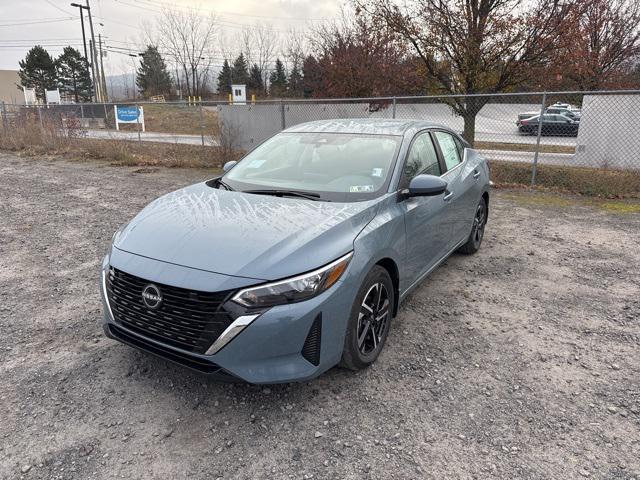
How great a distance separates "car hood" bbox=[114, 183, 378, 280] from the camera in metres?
2.42

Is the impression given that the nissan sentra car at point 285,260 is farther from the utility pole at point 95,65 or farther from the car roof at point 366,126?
the utility pole at point 95,65

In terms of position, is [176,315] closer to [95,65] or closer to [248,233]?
[248,233]

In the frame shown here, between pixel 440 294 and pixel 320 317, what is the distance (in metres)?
2.14

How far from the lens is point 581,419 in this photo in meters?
2.55

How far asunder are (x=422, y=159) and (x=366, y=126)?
60 centimetres

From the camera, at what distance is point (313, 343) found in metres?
2.42

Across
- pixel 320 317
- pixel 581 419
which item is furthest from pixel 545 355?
pixel 320 317

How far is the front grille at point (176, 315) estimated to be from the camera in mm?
2316

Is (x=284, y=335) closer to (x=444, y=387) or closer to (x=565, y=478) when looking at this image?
(x=444, y=387)

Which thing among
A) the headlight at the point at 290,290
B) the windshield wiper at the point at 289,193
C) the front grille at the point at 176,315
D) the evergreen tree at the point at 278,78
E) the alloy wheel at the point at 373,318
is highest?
the evergreen tree at the point at 278,78

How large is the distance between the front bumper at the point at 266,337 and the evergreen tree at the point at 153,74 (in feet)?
202

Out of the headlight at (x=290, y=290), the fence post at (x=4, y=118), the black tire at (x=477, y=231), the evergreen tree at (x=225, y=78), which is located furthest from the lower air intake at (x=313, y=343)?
the evergreen tree at (x=225, y=78)

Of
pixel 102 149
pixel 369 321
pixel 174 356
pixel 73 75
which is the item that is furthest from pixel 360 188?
pixel 73 75

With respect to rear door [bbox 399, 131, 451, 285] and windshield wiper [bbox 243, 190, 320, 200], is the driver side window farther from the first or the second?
windshield wiper [bbox 243, 190, 320, 200]
